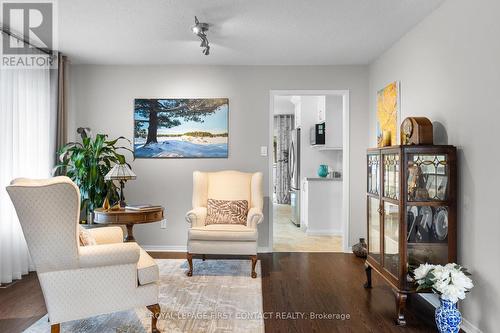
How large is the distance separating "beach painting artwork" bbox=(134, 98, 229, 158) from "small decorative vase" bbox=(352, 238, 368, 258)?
82.9 inches

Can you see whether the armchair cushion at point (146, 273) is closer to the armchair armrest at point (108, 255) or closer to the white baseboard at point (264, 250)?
the armchair armrest at point (108, 255)

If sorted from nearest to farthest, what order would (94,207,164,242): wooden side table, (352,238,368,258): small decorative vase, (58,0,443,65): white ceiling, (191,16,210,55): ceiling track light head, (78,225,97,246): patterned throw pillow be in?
1. (78,225,97,246): patterned throw pillow
2. (58,0,443,65): white ceiling
3. (191,16,210,55): ceiling track light head
4. (94,207,164,242): wooden side table
5. (352,238,368,258): small decorative vase

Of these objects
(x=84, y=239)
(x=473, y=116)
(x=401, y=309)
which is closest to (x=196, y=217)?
(x=84, y=239)

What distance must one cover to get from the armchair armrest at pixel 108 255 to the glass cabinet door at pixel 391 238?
1.97 m

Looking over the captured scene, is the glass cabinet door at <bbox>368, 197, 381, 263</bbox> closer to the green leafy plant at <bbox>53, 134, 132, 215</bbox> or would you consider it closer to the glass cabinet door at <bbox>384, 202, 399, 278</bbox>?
the glass cabinet door at <bbox>384, 202, 399, 278</bbox>

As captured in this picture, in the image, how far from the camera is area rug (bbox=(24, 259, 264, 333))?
2547 mm

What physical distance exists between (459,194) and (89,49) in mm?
4079

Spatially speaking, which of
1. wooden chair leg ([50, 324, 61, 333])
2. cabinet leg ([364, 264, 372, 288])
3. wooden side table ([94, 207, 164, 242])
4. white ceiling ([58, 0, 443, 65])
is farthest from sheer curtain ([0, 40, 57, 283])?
cabinet leg ([364, 264, 372, 288])

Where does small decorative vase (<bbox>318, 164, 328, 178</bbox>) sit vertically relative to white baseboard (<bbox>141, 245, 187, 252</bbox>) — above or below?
above

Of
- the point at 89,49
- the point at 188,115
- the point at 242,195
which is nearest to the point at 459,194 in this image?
the point at 242,195

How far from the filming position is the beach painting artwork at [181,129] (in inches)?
187

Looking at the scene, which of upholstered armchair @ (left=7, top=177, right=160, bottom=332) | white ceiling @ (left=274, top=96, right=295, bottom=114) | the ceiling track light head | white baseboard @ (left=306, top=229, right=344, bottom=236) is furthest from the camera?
white ceiling @ (left=274, top=96, right=295, bottom=114)

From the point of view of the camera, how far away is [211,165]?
15.6 feet

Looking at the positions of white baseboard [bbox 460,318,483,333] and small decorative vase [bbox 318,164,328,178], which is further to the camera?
small decorative vase [bbox 318,164,328,178]
